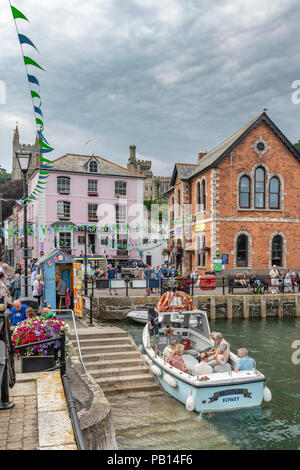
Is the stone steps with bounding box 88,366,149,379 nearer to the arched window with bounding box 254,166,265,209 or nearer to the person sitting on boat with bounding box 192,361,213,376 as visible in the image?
the person sitting on boat with bounding box 192,361,213,376

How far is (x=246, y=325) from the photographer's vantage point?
72.9ft

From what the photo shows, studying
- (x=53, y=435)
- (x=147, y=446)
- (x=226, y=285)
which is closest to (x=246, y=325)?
(x=226, y=285)

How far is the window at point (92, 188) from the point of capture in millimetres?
41281

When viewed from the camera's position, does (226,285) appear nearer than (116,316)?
No

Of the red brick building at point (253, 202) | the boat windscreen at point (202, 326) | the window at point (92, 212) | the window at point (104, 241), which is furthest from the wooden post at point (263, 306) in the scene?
the window at point (92, 212)

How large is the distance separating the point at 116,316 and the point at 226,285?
986 centimetres

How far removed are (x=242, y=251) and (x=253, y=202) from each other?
3.79 metres

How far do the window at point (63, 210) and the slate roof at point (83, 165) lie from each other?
3.45 metres

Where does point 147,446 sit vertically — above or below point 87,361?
below

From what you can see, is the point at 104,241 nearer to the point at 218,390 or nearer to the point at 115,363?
the point at 115,363

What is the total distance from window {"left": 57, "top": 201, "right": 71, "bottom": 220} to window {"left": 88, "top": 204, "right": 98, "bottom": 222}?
6.97ft

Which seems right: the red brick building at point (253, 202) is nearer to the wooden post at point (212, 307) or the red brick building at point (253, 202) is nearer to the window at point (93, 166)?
the wooden post at point (212, 307)

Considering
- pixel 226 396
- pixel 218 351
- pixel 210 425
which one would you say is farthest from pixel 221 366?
pixel 210 425
